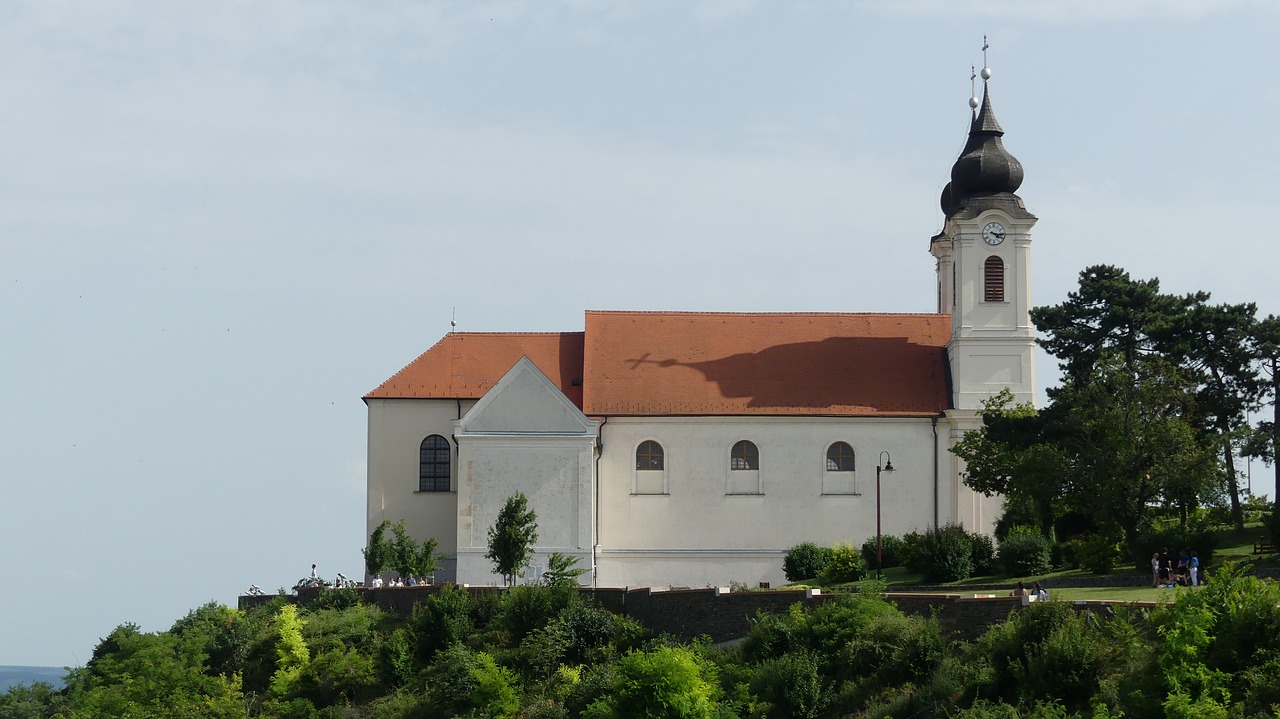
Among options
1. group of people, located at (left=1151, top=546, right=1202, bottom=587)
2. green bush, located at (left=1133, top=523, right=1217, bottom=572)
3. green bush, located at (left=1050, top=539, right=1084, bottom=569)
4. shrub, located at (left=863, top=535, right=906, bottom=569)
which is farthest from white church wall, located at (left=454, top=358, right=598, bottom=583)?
group of people, located at (left=1151, top=546, right=1202, bottom=587)

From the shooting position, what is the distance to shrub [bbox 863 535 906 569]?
170 feet

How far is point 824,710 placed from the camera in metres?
35.8

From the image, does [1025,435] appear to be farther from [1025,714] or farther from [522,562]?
[1025,714]

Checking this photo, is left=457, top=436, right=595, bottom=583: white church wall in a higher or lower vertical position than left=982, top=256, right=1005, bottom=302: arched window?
lower

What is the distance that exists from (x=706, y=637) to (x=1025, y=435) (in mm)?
14275

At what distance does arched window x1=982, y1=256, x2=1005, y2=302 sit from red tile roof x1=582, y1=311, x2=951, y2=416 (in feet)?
8.64

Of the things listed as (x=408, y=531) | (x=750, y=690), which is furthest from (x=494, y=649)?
(x=408, y=531)

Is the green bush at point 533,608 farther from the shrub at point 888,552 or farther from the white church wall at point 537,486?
the shrub at point 888,552

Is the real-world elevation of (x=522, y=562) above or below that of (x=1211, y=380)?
below

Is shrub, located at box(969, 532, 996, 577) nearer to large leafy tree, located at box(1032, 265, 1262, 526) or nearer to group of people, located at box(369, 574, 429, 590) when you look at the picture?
large leafy tree, located at box(1032, 265, 1262, 526)

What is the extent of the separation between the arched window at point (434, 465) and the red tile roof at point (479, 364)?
1.47 meters

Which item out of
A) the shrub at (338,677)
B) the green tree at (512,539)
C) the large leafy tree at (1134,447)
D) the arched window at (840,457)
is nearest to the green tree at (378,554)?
the green tree at (512,539)

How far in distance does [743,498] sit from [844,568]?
5.57m

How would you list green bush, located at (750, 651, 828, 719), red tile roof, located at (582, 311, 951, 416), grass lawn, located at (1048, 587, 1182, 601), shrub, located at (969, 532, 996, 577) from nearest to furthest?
green bush, located at (750, 651, 828, 719)
grass lawn, located at (1048, 587, 1182, 601)
shrub, located at (969, 532, 996, 577)
red tile roof, located at (582, 311, 951, 416)
